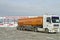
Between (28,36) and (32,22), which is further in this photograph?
(32,22)

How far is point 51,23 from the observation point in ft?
110

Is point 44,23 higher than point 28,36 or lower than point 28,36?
higher

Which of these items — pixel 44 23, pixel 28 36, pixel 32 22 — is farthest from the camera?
pixel 32 22

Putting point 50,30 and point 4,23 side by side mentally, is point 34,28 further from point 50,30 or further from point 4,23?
point 4,23

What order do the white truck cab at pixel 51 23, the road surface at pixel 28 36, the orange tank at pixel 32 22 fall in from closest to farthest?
the road surface at pixel 28 36 < the white truck cab at pixel 51 23 < the orange tank at pixel 32 22

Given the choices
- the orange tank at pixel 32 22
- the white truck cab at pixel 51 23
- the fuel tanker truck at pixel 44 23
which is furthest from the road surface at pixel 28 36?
the orange tank at pixel 32 22

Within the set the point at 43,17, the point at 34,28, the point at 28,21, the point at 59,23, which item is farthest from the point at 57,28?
the point at 28,21

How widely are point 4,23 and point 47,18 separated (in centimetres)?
2504

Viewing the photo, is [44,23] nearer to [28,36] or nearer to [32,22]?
[32,22]

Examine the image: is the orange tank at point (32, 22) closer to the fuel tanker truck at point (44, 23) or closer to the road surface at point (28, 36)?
the fuel tanker truck at point (44, 23)

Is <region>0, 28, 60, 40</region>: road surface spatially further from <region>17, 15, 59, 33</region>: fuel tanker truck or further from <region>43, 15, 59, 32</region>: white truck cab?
<region>17, 15, 59, 33</region>: fuel tanker truck

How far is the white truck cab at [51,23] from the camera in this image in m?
33.3

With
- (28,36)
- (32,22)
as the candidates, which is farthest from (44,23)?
(28,36)

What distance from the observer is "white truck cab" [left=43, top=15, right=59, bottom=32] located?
3331cm
